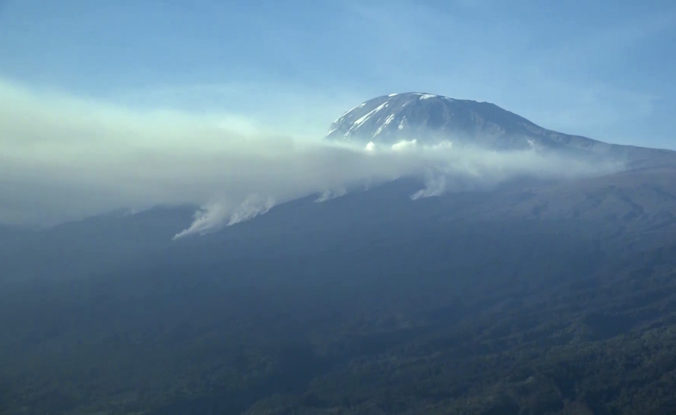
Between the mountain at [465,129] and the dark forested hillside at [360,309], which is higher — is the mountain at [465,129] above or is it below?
above

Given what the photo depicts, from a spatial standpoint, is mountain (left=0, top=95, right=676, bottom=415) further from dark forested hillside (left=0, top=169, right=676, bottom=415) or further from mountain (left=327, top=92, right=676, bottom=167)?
mountain (left=327, top=92, right=676, bottom=167)

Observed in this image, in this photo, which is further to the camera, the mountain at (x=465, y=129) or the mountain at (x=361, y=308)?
the mountain at (x=465, y=129)

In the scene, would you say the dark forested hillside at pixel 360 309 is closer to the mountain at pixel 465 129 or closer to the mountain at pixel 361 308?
the mountain at pixel 361 308

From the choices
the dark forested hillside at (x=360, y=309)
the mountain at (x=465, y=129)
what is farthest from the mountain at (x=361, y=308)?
the mountain at (x=465, y=129)

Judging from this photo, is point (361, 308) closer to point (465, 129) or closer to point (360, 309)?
point (360, 309)
